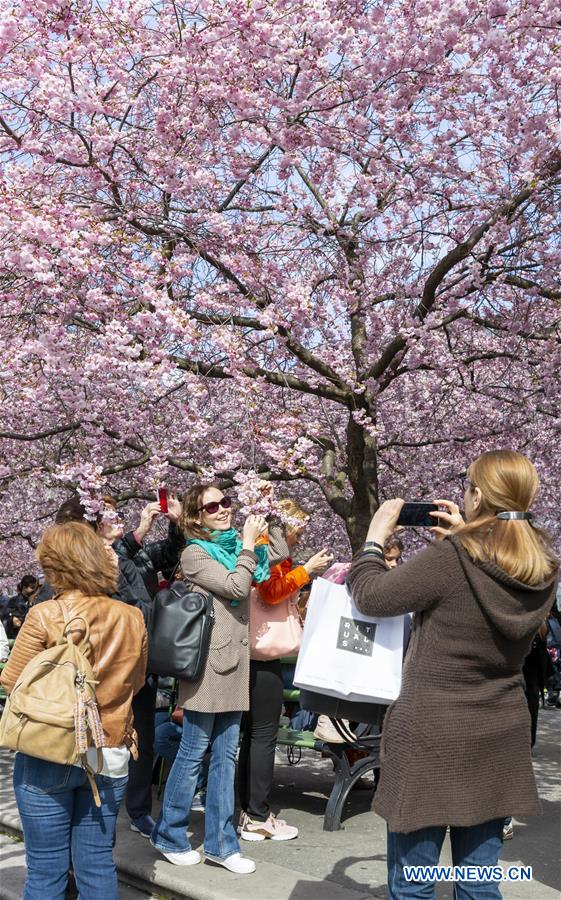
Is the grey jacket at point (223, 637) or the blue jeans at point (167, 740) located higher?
the grey jacket at point (223, 637)

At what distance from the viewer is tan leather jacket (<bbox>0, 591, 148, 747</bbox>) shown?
326cm

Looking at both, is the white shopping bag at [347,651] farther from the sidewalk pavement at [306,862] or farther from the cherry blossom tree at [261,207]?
the cherry blossom tree at [261,207]

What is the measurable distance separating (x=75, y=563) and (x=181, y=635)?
3.74ft

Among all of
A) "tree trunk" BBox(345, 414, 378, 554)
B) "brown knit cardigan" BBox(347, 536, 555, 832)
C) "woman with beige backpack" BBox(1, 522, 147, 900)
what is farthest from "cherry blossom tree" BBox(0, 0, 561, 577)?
"brown knit cardigan" BBox(347, 536, 555, 832)

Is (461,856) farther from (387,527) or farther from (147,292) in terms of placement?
(147,292)

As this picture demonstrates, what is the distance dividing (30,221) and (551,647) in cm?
938

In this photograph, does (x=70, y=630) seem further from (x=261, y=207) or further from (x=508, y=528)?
(x=261, y=207)

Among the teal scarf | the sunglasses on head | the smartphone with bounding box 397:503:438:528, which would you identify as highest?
the sunglasses on head

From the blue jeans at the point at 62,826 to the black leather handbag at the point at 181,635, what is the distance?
3.45 ft

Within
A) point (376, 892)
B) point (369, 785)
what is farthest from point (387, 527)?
point (369, 785)

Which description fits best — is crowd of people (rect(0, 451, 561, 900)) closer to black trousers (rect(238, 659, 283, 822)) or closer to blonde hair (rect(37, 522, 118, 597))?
blonde hair (rect(37, 522, 118, 597))

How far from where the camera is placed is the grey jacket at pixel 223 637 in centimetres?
438

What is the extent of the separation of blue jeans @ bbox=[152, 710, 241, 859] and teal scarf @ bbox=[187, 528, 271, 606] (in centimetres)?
68

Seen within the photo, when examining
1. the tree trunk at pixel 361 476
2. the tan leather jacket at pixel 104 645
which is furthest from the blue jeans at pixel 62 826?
the tree trunk at pixel 361 476
